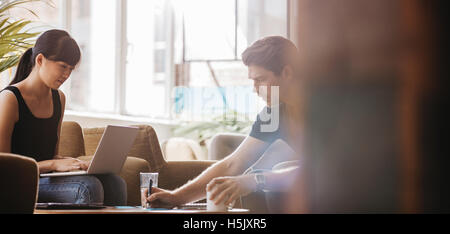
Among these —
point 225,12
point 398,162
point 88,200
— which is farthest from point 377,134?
point 225,12

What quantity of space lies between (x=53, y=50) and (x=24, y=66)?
0.55ft

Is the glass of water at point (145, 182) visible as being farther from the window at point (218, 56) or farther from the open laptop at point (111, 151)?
the window at point (218, 56)

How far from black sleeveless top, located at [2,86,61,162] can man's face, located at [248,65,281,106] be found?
946 millimetres

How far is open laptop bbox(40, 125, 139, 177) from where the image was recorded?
2.26 metres

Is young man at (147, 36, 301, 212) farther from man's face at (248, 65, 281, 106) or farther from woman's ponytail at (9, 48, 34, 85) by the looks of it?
woman's ponytail at (9, 48, 34, 85)

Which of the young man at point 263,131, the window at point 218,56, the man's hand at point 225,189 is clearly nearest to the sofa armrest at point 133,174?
the young man at point 263,131

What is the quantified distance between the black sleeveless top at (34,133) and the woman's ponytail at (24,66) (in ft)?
0.48

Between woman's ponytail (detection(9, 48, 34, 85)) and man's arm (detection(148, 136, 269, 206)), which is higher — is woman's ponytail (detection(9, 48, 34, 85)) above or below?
above

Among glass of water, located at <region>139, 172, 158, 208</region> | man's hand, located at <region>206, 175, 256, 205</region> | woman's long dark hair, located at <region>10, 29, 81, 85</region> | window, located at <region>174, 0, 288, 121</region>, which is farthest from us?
window, located at <region>174, 0, 288, 121</region>

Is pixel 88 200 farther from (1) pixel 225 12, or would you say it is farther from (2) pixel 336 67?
(1) pixel 225 12

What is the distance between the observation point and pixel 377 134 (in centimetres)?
36

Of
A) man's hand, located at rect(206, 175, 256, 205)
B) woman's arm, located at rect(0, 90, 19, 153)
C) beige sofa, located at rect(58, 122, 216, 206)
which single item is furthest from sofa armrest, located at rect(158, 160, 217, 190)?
man's hand, located at rect(206, 175, 256, 205)

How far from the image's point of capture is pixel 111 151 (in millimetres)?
2326

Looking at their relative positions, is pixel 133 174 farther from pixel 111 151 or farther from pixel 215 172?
pixel 215 172
